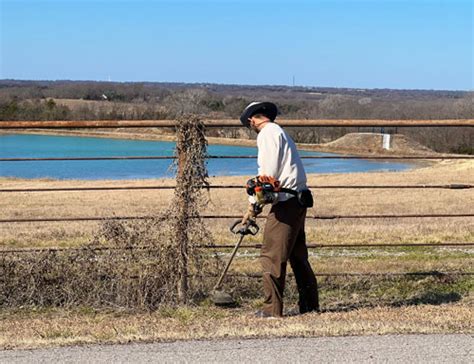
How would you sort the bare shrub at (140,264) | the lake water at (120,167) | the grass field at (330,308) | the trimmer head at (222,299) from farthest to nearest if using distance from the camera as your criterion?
the lake water at (120,167)
the bare shrub at (140,264)
the trimmer head at (222,299)
the grass field at (330,308)

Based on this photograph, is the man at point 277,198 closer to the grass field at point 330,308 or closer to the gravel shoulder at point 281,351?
the grass field at point 330,308

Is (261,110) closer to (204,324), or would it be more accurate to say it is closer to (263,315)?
(263,315)

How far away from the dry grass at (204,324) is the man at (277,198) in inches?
13.2

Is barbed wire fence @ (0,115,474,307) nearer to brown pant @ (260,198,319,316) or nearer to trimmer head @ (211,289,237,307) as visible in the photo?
trimmer head @ (211,289,237,307)

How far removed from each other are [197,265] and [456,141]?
50.3 metres

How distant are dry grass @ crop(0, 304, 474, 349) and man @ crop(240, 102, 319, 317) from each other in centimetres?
34

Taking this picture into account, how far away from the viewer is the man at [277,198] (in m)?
6.30

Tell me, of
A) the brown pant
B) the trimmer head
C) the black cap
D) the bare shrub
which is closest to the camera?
the brown pant

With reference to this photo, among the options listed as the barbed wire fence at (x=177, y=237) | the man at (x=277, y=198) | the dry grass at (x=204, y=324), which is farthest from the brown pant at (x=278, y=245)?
the barbed wire fence at (x=177, y=237)

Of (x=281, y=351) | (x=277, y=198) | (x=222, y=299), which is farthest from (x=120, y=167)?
(x=281, y=351)

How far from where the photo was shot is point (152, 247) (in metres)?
7.42

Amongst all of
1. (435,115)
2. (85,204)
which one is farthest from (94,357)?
(435,115)

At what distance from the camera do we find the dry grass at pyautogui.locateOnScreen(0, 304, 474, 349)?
5.63 m

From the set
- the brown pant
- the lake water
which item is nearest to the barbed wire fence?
the brown pant
